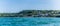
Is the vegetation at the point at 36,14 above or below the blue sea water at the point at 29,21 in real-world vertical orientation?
above

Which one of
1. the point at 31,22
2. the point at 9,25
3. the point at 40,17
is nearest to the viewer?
the point at 9,25

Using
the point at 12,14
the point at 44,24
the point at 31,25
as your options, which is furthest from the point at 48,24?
the point at 12,14

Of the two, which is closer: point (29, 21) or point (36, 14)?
point (29, 21)

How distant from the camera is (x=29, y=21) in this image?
14.4ft

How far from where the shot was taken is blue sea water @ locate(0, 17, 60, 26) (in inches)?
161

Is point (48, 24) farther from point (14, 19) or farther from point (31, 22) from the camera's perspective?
point (14, 19)

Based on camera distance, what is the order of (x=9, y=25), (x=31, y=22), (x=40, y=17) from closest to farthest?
(x=9, y=25) < (x=31, y=22) < (x=40, y=17)

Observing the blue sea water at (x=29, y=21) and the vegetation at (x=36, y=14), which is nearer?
the blue sea water at (x=29, y=21)

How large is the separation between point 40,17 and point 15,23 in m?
0.91

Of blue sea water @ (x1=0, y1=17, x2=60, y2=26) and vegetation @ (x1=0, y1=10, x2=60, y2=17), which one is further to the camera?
vegetation @ (x1=0, y1=10, x2=60, y2=17)

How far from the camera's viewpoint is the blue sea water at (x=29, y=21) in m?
4.09

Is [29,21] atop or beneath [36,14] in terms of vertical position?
beneath

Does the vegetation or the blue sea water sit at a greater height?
the vegetation

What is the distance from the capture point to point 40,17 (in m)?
4.57
